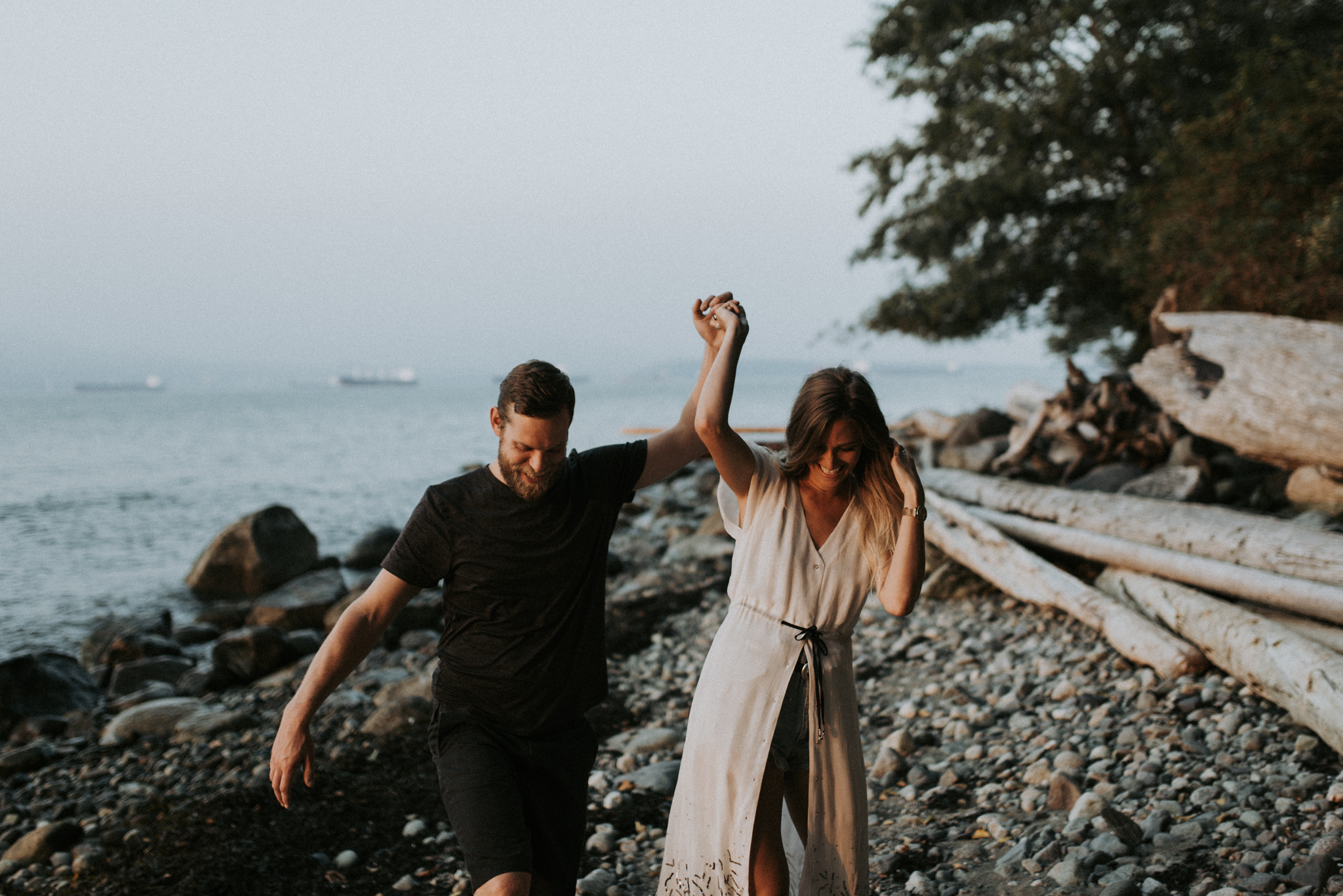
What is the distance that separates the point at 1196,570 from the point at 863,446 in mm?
4961

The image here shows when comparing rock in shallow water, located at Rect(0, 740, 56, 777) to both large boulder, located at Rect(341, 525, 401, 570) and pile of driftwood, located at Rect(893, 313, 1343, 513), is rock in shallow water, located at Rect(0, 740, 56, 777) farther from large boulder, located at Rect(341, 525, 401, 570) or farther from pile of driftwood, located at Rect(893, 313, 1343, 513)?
pile of driftwood, located at Rect(893, 313, 1343, 513)

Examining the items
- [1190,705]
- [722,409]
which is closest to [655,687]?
[1190,705]

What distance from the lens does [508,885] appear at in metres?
2.76

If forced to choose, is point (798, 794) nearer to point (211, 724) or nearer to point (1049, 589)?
point (1049, 589)

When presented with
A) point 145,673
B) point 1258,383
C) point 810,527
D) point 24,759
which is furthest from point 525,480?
point 1258,383

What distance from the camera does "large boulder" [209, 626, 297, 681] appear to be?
9664 millimetres

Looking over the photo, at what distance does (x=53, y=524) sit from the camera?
906 inches

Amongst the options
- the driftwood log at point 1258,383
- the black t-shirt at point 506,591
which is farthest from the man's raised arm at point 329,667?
the driftwood log at point 1258,383

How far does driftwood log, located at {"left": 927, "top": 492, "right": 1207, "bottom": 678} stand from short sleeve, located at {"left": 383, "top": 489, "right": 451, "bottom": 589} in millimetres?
5106

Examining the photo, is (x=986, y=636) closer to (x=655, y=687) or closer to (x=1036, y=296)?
(x=655, y=687)

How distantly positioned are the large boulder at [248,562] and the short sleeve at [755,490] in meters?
12.9

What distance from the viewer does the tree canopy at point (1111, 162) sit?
11.5 m

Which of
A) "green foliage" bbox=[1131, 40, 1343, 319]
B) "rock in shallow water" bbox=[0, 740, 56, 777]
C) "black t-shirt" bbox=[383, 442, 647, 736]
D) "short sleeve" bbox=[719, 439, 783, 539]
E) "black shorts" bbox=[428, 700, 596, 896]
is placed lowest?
"rock in shallow water" bbox=[0, 740, 56, 777]

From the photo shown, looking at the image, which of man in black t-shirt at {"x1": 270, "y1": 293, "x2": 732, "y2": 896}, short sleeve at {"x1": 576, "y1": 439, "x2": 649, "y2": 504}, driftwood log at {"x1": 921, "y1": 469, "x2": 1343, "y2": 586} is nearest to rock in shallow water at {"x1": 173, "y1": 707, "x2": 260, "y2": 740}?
man in black t-shirt at {"x1": 270, "y1": 293, "x2": 732, "y2": 896}
